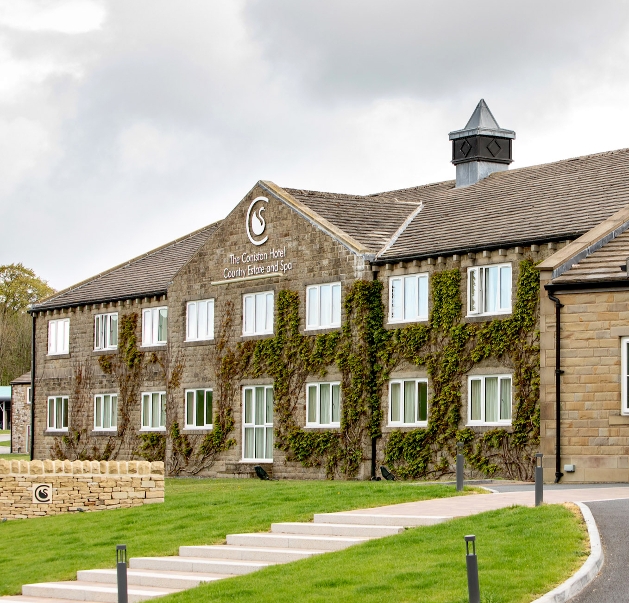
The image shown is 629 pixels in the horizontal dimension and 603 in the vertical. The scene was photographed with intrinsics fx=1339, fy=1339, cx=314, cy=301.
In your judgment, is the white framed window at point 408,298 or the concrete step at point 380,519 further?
the white framed window at point 408,298

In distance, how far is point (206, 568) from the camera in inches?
771

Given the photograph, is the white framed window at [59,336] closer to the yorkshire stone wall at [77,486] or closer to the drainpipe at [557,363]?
the yorkshire stone wall at [77,486]

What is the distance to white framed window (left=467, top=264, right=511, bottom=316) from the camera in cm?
3298

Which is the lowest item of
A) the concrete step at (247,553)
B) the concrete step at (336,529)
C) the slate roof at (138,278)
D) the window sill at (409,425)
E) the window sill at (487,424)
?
the concrete step at (247,553)

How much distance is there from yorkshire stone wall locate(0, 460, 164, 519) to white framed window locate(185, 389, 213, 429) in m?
11.4

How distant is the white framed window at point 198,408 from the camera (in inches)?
1650

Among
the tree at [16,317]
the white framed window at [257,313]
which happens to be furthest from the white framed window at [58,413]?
the tree at [16,317]

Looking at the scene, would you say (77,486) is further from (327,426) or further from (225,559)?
(225,559)

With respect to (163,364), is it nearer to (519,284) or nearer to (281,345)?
(281,345)

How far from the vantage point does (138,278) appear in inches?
1901

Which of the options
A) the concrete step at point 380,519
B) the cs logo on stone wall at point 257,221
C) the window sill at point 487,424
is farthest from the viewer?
the cs logo on stone wall at point 257,221

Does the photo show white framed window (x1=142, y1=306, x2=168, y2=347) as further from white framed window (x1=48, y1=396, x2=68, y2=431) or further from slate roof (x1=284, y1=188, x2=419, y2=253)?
slate roof (x1=284, y1=188, x2=419, y2=253)

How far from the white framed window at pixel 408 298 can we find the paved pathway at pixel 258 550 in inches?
518

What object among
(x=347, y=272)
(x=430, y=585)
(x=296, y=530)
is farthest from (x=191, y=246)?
(x=430, y=585)
